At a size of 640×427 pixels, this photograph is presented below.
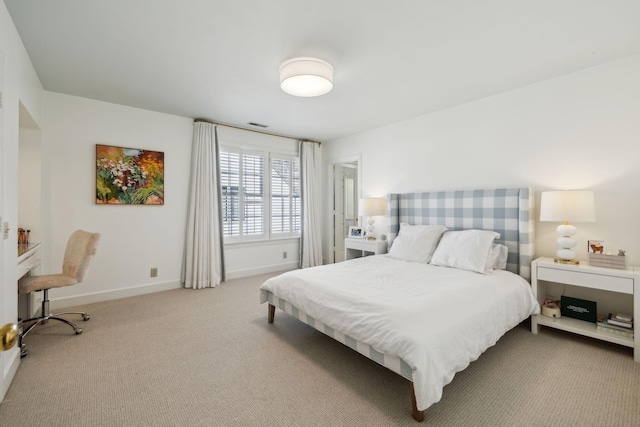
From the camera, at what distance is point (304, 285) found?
249 centimetres

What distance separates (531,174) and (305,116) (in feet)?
9.38

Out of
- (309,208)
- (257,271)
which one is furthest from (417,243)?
(257,271)

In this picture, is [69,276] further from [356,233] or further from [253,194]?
[356,233]

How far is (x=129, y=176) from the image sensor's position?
12.4 feet

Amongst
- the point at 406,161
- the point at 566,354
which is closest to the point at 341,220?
the point at 406,161

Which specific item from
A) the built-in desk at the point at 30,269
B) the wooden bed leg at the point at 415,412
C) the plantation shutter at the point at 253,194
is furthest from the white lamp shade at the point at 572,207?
the built-in desk at the point at 30,269

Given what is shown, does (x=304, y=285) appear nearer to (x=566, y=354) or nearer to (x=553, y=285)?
(x=566, y=354)

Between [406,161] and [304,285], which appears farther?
[406,161]

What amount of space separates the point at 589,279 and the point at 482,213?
1.13 m

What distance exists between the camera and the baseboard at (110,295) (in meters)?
3.37

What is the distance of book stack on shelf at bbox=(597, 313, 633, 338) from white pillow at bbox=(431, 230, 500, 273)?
0.98m

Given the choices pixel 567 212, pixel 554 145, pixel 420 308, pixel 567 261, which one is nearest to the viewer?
pixel 420 308

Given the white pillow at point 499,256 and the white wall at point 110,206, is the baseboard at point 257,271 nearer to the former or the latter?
the white wall at point 110,206

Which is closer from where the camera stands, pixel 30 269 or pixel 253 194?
pixel 30 269
